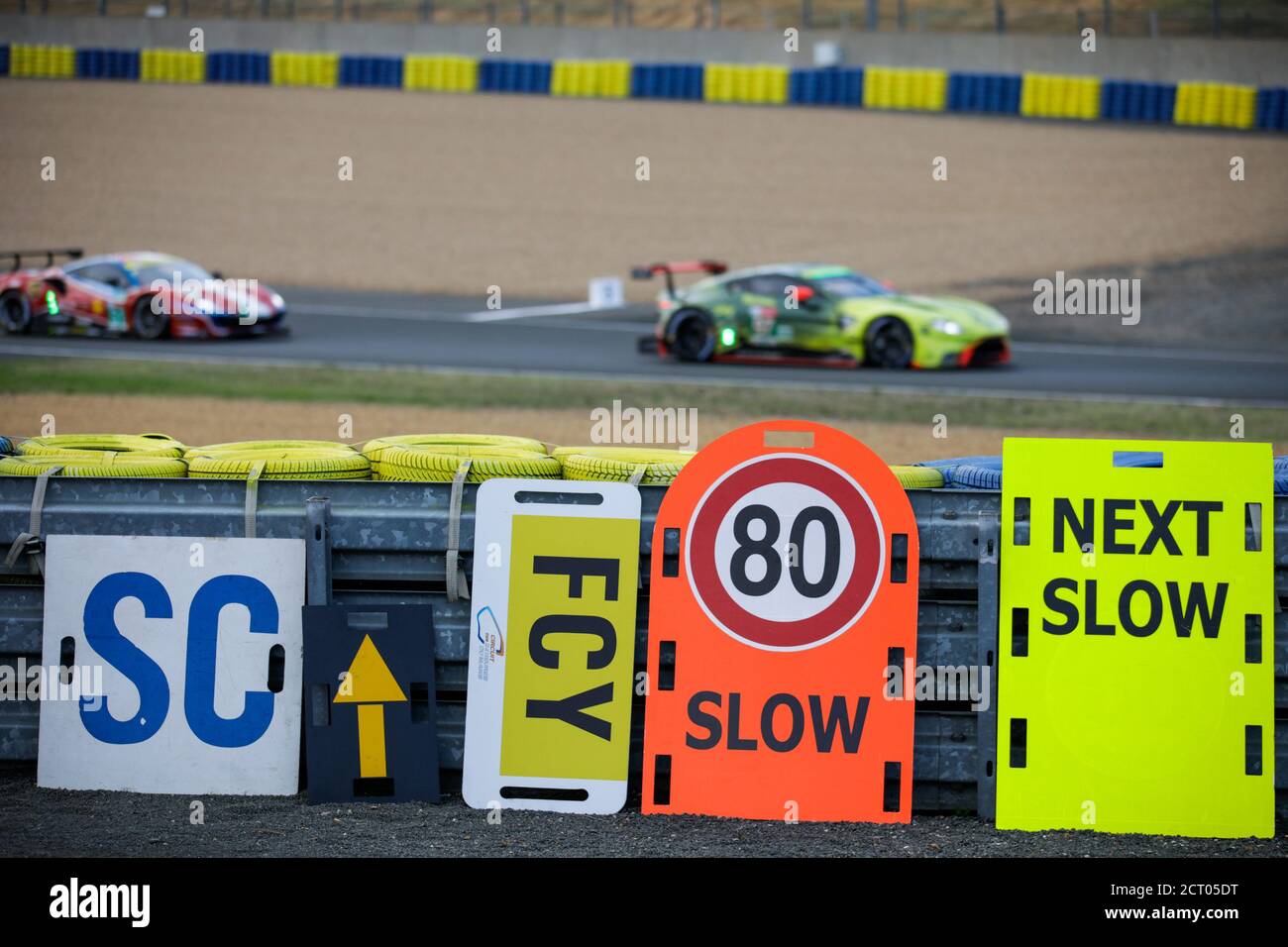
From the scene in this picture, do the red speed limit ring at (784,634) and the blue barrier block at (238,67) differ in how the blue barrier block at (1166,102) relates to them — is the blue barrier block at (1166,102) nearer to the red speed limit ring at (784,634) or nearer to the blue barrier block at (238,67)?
the blue barrier block at (238,67)

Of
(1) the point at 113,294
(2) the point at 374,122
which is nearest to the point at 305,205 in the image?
(2) the point at 374,122

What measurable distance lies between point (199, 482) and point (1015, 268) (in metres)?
21.4

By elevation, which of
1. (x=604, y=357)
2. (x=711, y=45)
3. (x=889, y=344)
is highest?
(x=711, y=45)

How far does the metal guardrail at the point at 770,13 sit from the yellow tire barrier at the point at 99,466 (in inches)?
1562

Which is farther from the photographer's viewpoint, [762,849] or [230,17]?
[230,17]

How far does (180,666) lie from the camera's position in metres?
5.11

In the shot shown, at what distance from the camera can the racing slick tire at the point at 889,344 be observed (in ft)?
59.6

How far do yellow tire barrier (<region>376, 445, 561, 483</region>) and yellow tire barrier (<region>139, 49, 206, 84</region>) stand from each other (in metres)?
38.7

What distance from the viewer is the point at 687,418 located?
49.1 feet

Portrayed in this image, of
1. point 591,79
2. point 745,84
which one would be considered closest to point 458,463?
point 745,84

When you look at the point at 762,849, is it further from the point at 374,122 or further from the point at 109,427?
the point at 374,122

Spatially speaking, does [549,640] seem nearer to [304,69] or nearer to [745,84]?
[745,84]

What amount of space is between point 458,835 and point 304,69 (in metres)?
39.9

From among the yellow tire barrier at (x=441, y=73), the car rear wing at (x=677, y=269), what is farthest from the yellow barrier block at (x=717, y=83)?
the car rear wing at (x=677, y=269)
